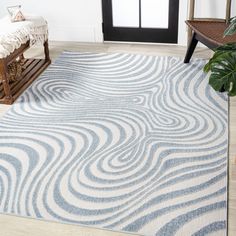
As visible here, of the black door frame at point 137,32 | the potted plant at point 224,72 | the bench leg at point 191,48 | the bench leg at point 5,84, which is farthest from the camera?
the black door frame at point 137,32

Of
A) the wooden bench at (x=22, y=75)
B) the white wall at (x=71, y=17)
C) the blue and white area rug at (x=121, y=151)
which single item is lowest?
the blue and white area rug at (x=121, y=151)

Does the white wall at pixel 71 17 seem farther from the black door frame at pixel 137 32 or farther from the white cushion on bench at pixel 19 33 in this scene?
the white cushion on bench at pixel 19 33

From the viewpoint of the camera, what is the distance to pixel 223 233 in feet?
5.50

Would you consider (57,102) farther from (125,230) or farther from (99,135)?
(125,230)

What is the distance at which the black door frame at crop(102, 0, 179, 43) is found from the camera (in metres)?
3.60

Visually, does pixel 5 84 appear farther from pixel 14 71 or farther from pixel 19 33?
pixel 19 33

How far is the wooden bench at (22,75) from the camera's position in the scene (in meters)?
2.72

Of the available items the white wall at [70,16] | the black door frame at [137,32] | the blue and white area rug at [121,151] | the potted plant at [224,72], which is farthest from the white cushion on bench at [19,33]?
the potted plant at [224,72]

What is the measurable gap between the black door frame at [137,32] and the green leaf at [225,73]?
1.85 metres

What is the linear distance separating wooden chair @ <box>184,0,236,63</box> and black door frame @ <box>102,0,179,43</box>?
0.81 feet

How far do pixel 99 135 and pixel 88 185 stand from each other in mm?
470

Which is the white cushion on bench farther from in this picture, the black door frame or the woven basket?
the black door frame

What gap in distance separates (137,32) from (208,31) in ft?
3.22

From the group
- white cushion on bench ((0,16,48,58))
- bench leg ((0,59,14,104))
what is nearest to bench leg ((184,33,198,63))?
white cushion on bench ((0,16,48,58))
